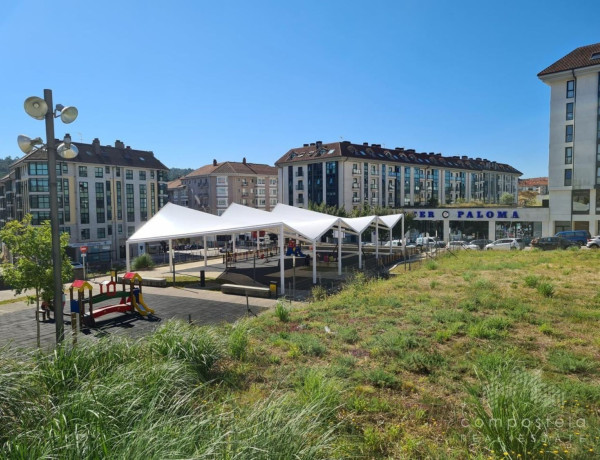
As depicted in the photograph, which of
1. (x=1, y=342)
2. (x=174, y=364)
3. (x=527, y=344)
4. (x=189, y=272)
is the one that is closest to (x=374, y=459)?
(x=174, y=364)

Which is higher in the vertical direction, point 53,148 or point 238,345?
point 53,148

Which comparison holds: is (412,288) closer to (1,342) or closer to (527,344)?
(527,344)

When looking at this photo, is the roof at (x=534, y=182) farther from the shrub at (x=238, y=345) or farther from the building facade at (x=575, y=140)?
the shrub at (x=238, y=345)

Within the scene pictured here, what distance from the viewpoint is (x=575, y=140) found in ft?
138

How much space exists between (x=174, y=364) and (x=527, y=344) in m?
7.05

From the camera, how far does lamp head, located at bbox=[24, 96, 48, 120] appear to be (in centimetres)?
669

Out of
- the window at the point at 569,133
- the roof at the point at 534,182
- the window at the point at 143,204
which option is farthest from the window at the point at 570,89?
the roof at the point at 534,182

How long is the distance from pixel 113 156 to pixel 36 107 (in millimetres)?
Answer: 51625

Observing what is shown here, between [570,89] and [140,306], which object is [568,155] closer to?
[570,89]

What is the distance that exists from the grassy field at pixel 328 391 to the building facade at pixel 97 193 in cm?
4456

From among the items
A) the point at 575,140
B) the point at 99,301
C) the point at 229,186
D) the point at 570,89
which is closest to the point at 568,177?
the point at 575,140

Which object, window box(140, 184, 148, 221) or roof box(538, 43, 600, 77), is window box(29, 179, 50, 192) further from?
roof box(538, 43, 600, 77)

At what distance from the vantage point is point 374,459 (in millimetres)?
4559

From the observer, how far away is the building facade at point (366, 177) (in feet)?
192
